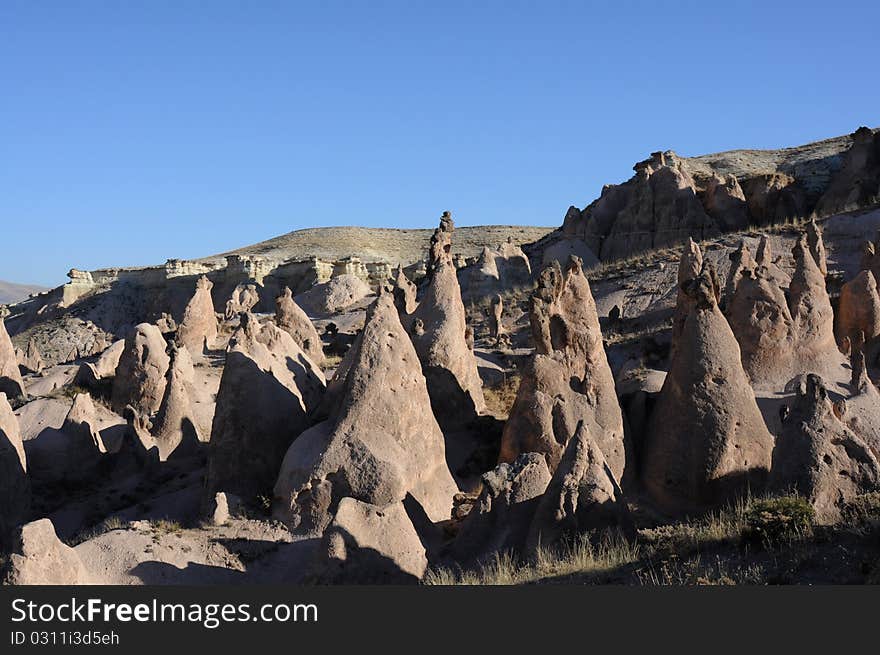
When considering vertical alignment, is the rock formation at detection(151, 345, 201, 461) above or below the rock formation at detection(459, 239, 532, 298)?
below

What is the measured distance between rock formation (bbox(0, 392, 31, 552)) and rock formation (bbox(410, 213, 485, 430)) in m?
6.88

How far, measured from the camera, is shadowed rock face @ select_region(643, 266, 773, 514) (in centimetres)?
1393

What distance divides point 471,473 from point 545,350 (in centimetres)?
230

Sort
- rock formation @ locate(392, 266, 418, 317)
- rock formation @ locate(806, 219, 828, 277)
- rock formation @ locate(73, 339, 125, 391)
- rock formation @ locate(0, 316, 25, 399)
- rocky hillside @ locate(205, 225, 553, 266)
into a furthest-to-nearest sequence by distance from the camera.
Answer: rocky hillside @ locate(205, 225, 553, 266)
rock formation @ locate(73, 339, 125, 391)
rock formation @ locate(0, 316, 25, 399)
rock formation @ locate(806, 219, 828, 277)
rock formation @ locate(392, 266, 418, 317)

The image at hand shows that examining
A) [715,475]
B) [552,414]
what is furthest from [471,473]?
[715,475]

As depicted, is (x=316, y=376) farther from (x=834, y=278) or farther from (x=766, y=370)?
A: (x=834, y=278)

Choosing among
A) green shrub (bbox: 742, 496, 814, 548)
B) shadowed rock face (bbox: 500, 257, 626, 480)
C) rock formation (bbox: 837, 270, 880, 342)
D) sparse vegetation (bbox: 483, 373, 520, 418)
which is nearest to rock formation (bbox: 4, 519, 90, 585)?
shadowed rock face (bbox: 500, 257, 626, 480)

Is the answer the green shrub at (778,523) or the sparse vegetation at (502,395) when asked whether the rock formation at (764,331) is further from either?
the green shrub at (778,523)

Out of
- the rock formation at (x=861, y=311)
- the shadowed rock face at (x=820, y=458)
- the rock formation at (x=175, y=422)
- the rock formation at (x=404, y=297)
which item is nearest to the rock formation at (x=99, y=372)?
the rock formation at (x=175, y=422)

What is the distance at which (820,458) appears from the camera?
460 inches

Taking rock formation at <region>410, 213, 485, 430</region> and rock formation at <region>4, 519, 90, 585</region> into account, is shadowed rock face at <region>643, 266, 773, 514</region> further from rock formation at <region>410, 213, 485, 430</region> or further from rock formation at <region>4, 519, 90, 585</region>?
rock formation at <region>4, 519, 90, 585</region>

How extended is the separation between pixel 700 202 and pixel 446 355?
85.2 feet

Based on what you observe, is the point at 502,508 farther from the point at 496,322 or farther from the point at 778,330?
the point at 496,322

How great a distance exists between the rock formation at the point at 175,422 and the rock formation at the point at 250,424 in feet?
11.8
